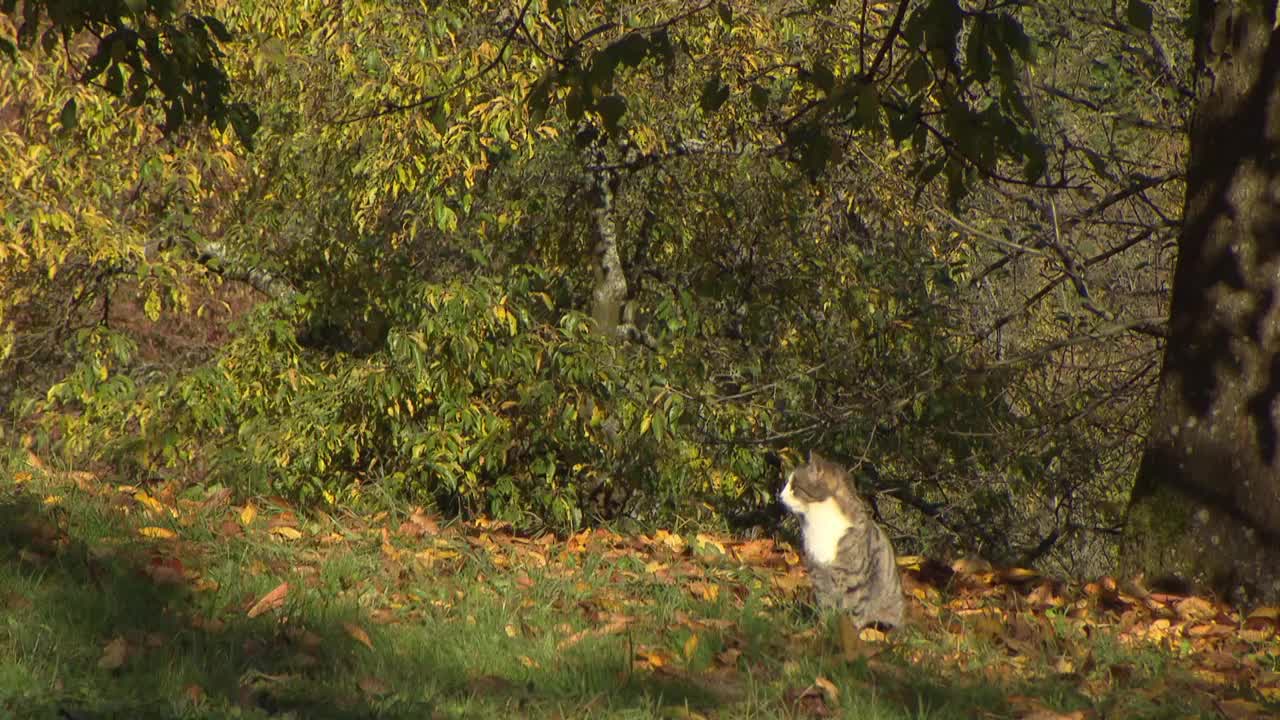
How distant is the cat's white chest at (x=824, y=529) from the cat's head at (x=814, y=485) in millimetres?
25

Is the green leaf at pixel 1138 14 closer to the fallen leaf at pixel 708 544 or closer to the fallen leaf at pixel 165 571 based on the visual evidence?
the fallen leaf at pixel 708 544

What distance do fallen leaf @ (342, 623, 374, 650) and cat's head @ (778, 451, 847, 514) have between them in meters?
1.86

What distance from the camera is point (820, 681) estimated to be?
4332 millimetres

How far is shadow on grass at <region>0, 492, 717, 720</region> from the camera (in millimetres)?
3980

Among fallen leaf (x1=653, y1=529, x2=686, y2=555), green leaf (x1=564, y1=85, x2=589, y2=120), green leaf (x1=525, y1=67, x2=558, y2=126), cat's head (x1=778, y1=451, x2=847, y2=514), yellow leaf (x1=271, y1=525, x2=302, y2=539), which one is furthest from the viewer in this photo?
fallen leaf (x1=653, y1=529, x2=686, y2=555)

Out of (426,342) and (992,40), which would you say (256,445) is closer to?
(426,342)

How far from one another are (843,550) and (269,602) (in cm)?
230

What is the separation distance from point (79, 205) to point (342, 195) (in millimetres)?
2099

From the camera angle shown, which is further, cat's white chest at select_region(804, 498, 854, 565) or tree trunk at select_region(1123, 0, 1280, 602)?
tree trunk at select_region(1123, 0, 1280, 602)

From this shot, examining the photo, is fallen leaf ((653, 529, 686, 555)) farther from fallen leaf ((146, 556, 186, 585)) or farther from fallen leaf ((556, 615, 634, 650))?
fallen leaf ((146, 556, 186, 585))

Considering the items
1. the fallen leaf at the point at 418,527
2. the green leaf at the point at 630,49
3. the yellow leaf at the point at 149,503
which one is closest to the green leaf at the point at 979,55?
the green leaf at the point at 630,49

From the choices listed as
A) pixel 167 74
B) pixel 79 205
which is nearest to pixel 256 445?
pixel 79 205

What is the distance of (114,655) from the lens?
14.0ft

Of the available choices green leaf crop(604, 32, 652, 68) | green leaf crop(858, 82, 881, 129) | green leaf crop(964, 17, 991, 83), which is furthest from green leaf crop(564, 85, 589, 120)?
green leaf crop(964, 17, 991, 83)
